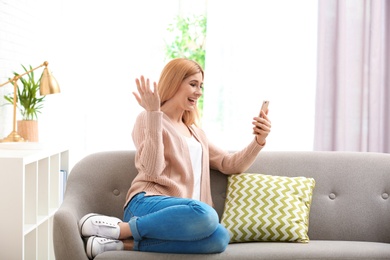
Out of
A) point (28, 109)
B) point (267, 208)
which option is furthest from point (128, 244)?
point (28, 109)

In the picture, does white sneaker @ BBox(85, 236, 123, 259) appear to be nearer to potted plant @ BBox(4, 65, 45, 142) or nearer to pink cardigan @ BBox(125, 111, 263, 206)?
pink cardigan @ BBox(125, 111, 263, 206)

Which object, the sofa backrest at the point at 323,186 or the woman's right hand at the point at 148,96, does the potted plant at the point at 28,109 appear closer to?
the sofa backrest at the point at 323,186

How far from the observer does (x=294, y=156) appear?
10.6 ft

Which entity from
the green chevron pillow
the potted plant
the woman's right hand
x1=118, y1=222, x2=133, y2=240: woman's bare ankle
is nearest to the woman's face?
the woman's right hand

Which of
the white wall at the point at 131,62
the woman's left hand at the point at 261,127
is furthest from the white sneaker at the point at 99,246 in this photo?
the white wall at the point at 131,62

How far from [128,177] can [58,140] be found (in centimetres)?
208

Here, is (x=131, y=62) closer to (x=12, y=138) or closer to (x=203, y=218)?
(x=12, y=138)

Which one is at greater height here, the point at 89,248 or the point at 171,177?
the point at 171,177

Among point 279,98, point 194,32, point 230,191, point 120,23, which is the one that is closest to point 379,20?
point 279,98

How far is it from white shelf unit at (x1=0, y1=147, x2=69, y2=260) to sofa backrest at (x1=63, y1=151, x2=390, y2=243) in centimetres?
24

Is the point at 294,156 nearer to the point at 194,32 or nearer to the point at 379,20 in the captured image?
the point at 379,20

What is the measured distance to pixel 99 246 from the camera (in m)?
2.67

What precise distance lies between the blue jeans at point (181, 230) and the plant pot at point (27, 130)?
4.76ft

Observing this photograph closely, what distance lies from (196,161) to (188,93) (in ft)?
1.02
